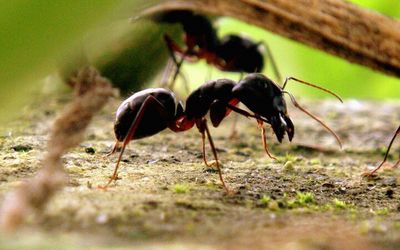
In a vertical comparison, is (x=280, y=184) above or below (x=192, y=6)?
below

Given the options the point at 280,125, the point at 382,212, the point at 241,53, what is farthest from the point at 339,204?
the point at 241,53

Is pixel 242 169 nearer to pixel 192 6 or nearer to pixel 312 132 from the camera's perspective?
pixel 192 6

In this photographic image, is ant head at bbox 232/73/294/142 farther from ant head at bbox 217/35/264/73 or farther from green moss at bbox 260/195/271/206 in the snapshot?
ant head at bbox 217/35/264/73

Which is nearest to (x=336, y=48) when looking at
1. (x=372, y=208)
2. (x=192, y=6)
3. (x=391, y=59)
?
(x=391, y=59)

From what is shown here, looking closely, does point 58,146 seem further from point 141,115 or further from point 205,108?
point 205,108

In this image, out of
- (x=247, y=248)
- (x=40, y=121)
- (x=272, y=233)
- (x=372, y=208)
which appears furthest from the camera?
(x=40, y=121)

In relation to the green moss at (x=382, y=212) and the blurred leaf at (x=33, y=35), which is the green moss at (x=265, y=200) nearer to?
the green moss at (x=382, y=212)

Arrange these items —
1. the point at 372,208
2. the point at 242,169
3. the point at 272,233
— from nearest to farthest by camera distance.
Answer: the point at 272,233, the point at 372,208, the point at 242,169
